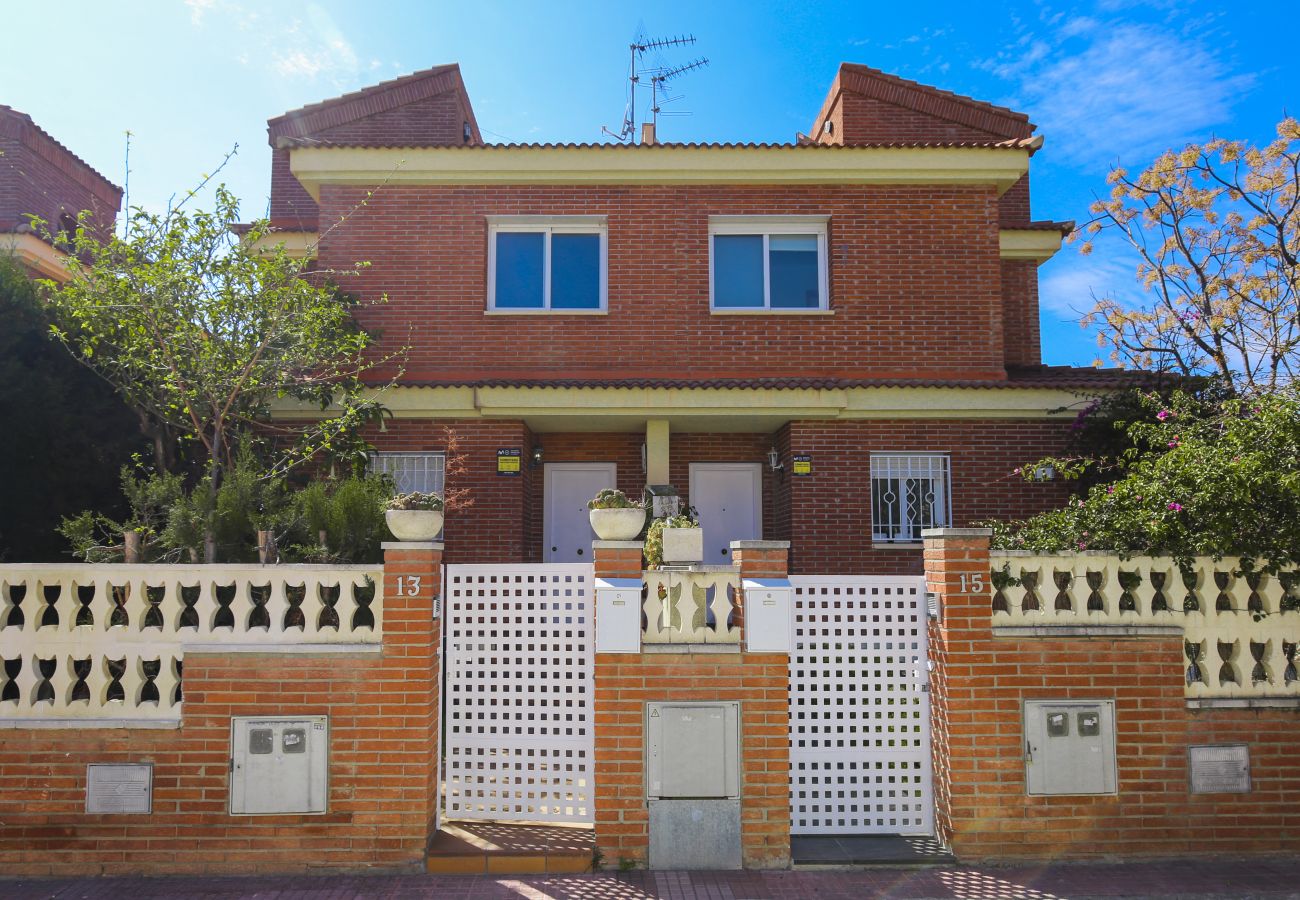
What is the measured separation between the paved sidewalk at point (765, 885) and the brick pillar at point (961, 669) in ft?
1.27

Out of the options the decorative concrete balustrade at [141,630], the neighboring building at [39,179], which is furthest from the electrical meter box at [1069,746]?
the neighboring building at [39,179]

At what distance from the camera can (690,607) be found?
5.46 metres

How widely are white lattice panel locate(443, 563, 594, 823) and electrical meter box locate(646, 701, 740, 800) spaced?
522 millimetres

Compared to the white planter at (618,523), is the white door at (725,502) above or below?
above

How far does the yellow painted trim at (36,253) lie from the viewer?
1165cm

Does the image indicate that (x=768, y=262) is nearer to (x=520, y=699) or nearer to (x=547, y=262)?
(x=547, y=262)

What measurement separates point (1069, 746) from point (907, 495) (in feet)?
18.6

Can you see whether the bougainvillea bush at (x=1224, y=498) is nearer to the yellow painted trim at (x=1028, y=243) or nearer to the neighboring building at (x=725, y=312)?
the neighboring building at (x=725, y=312)

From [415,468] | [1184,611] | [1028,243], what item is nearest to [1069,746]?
[1184,611]

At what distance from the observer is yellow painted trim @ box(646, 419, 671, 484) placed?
35.5 ft

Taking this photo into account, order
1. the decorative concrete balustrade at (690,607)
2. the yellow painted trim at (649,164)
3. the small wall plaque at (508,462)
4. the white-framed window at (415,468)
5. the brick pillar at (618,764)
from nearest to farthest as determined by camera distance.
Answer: the brick pillar at (618,764), the decorative concrete balustrade at (690,607), the small wall plaque at (508,462), the white-framed window at (415,468), the yellow painted trim at (649,164)

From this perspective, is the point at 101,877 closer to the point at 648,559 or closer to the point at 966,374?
the point at 648,559

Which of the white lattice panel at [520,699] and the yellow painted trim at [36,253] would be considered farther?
the yellow painted trim at [36,253]

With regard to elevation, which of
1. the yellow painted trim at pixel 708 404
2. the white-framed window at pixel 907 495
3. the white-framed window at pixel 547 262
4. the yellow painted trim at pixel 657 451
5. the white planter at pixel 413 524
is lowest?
the white planter at pixel 413 524
